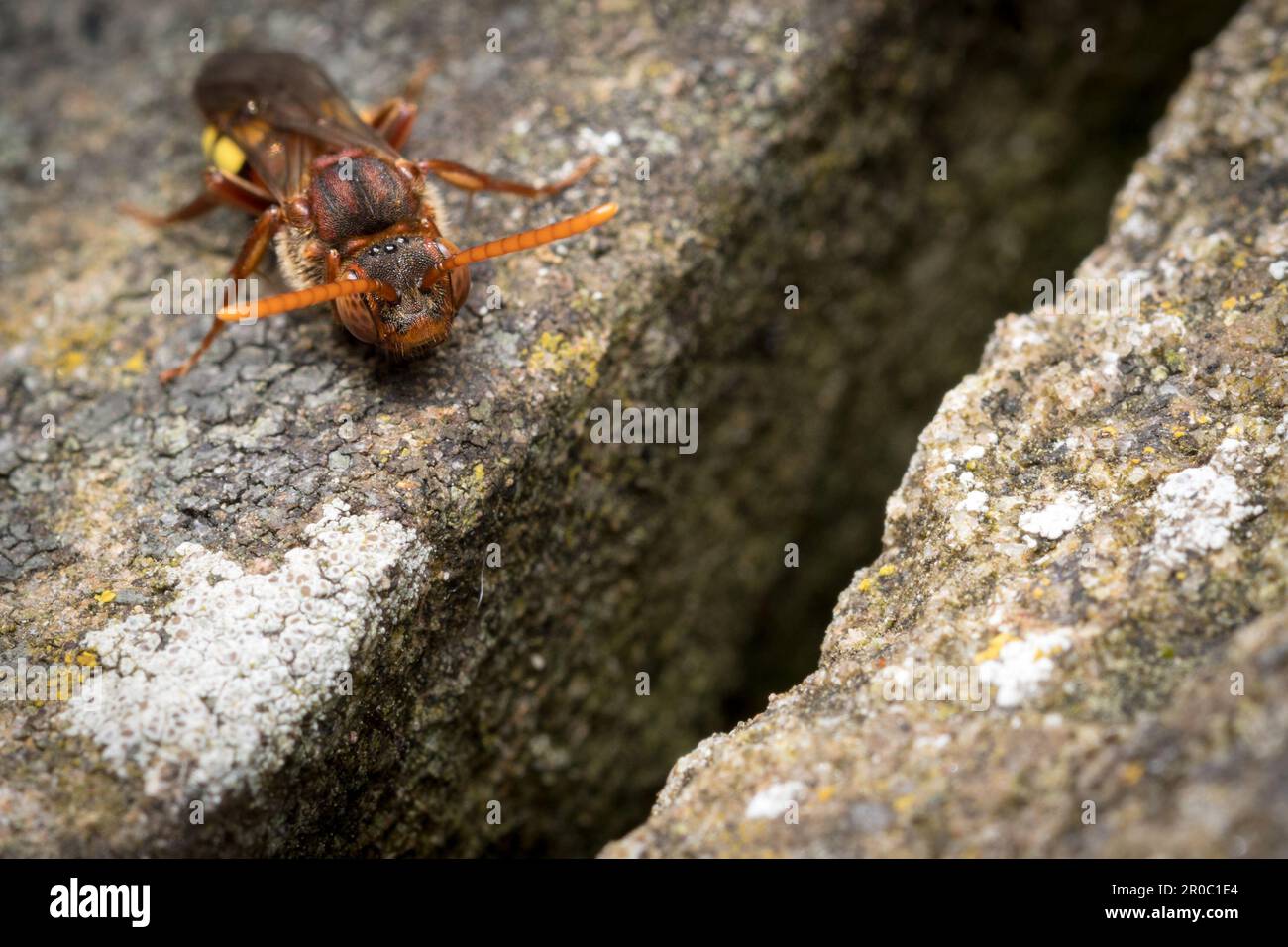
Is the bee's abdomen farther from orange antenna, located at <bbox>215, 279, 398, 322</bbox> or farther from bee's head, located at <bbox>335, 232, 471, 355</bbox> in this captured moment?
orange antenna, located at <bbox>215, 279, 398, 322</bbox>

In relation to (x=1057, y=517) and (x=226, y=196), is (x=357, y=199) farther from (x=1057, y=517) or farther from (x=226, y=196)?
(x=1057, y=517)

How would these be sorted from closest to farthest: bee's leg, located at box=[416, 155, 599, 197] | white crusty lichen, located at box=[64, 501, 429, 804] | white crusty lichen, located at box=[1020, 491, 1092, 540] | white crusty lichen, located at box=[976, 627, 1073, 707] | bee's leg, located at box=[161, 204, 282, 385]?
1. white crusty lichen, located at box=[976, 627, 1073, 707]
2. white crusty lichen, located at box=[64, 501, 429, 804]
3. white crusty lichen, located at box=[1020, 491, 1092, 540]
4. bee's leg, located at box=[161, 204, 282, 385]
5. bee's leg, located at box=[416, 155, 599, 197]

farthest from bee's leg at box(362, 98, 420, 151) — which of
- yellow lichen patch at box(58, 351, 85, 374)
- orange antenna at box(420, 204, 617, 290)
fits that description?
yellow lichen patch at box(58, 351, 85, 374)
